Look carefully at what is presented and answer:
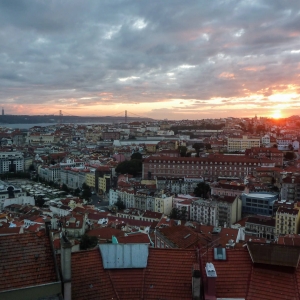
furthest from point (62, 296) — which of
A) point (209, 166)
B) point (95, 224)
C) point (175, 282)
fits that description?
point (209, 166)

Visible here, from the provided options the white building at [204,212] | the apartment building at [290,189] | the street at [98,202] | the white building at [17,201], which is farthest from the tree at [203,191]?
the white building at [17,201]

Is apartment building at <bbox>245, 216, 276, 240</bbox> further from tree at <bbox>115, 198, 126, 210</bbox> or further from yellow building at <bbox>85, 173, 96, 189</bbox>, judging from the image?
yellow building at <bbox>85, 173, 96, 189</bbox>

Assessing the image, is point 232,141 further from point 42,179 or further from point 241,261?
point 241,261

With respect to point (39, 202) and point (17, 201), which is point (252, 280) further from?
point (39, 202)

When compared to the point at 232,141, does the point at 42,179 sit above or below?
below

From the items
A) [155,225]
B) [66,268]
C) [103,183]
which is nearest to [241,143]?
[103,183]

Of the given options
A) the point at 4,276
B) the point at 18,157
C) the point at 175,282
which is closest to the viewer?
the point at 4,276

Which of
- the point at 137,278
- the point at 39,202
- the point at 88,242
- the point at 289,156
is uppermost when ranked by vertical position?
the point at 137,278

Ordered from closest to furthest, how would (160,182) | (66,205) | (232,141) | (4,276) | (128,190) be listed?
1. (4,276)
2. (66,205)
3. (128,190)
4. (160,182)
5. (232,141)
